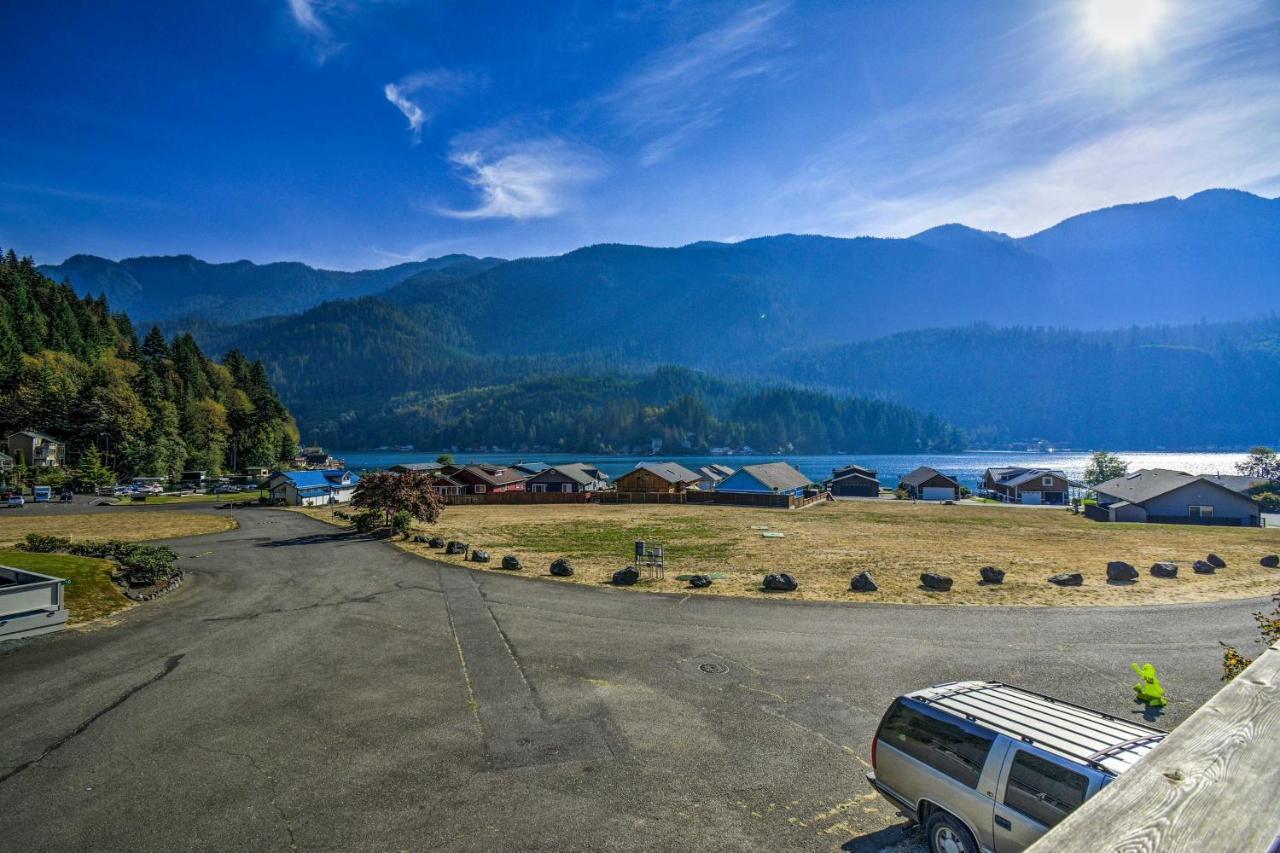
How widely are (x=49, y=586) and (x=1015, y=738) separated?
26.0 metres

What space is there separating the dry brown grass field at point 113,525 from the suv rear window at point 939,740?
1907 inches

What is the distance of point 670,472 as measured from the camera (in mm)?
87250

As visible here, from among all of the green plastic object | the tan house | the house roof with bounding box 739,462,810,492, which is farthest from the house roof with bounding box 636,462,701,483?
the tan house

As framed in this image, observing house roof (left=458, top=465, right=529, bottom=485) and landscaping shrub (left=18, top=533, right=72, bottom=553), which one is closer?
landscaping shrub (left=18, top=533, right=72, bottom=553)

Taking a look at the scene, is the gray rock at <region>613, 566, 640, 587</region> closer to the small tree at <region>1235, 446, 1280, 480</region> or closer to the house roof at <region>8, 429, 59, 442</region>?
the house roof at <region>8, 429, 59, 442</region>

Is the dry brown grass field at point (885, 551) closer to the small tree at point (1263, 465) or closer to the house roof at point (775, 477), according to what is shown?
the house roof at point (775, 477)

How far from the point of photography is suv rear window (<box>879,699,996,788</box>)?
7395 millimetres

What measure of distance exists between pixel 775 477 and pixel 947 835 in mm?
71927

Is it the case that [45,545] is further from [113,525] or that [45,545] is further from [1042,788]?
[1042,788]

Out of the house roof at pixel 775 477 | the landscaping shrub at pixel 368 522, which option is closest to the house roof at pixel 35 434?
the landscaping shrub at pixel 368 522

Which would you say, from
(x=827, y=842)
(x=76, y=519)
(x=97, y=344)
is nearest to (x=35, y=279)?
(x=97, y=344)

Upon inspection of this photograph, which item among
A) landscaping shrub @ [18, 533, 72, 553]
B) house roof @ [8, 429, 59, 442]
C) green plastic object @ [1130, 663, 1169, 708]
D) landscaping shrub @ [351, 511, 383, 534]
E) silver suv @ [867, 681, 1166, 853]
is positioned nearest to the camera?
silver suv @ [867, 681, 1166, 853]

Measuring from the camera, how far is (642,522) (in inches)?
2100

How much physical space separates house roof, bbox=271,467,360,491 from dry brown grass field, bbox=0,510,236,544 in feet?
55.5
